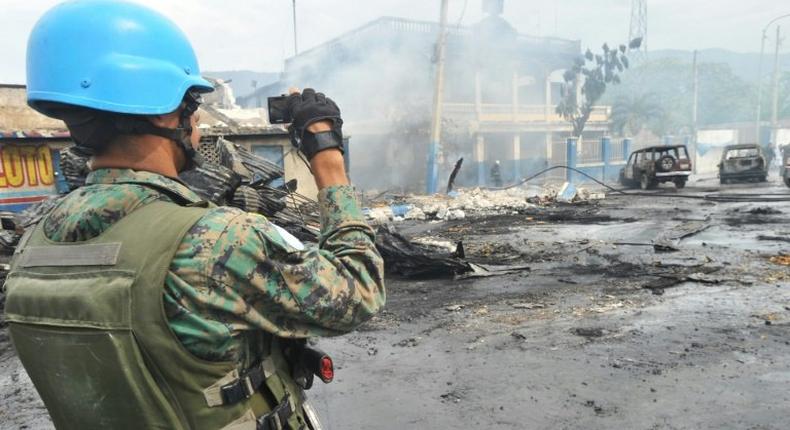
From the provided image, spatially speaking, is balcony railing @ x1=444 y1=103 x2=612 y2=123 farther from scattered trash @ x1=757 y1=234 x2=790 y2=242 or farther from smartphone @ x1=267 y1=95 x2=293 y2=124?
smartphone @ x1=267 y1=95 x2=293 y2=124

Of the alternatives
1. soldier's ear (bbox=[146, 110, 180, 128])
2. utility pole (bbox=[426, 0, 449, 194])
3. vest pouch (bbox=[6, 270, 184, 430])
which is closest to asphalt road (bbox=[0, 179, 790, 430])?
vest pouch (bbox=[6, 270, 184, 430])

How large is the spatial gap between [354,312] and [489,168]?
26510 mm

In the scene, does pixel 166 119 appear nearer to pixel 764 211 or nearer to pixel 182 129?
pixel 182 129

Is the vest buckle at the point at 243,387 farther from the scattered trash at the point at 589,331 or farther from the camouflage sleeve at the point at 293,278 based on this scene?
the scattered trash at the point at 589,331

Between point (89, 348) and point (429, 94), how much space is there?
26.2m

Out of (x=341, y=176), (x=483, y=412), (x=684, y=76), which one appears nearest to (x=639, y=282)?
(x=483, y=412)

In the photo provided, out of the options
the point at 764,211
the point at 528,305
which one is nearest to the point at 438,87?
the point at 764,211

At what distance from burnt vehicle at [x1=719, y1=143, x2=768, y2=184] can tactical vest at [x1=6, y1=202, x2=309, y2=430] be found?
2401 centimetres

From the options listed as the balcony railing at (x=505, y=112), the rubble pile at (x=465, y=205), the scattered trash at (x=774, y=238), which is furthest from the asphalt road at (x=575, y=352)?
the balcony railing at (x=505, y=112)

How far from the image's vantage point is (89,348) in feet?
3.04

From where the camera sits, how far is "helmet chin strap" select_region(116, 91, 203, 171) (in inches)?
42.7

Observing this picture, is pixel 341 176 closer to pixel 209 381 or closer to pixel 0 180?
pixel 209 381

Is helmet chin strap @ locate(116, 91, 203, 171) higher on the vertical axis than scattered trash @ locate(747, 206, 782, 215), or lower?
higher

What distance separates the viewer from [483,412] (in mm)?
2982
